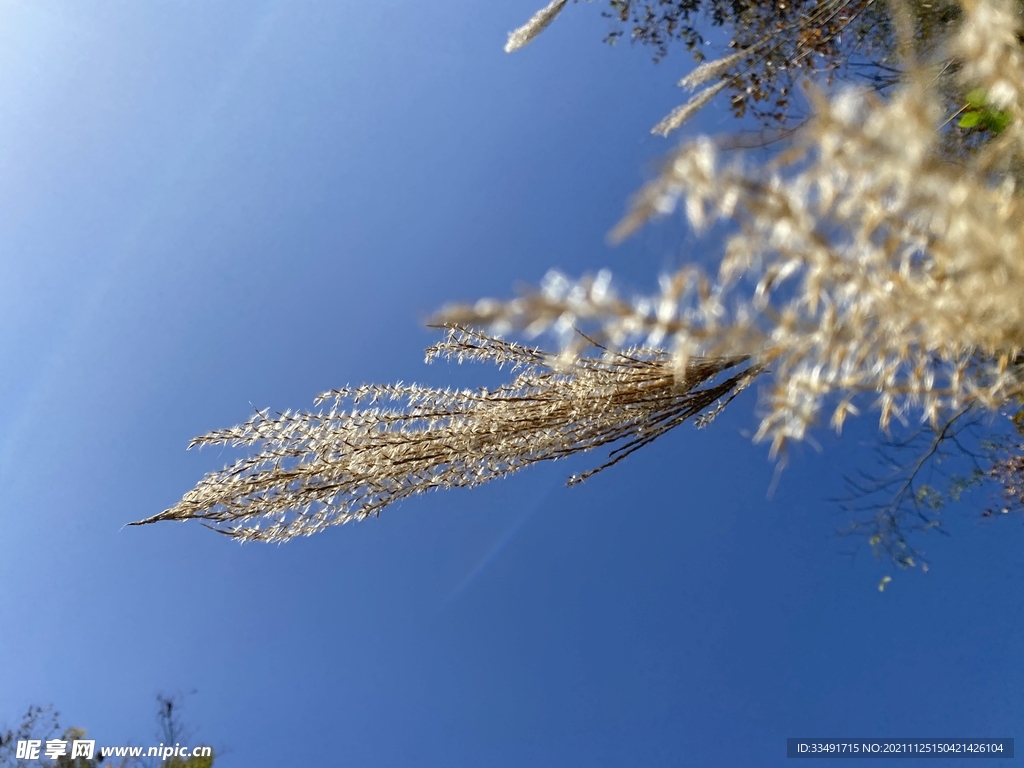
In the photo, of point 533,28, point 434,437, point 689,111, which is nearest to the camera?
point 434,437

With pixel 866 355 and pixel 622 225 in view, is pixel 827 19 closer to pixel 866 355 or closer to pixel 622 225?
pixel 866 355

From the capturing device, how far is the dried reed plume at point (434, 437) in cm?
181

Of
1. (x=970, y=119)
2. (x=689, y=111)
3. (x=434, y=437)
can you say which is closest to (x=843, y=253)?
(x=434, y=437)

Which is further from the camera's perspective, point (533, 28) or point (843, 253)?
point (533, 28)

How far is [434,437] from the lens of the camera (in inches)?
72.6

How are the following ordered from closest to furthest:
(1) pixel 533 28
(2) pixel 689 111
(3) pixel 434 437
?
1. (3) pixel 434 437
2. (2) pixel 689 111
3. (1) pixel 533 28

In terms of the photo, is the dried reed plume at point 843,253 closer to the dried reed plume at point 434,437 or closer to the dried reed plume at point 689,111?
the dried reed plume at point 434,437

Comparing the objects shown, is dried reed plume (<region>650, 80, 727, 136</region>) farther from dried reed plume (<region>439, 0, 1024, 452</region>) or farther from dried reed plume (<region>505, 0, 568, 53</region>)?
dried reed plume (<region>439, 0, 1024, 452</region>)

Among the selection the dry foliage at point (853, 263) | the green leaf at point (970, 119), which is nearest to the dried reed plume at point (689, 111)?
the green leaf at point (970, 119)

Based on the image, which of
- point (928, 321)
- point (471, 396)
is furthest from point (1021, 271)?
point (471, 396)

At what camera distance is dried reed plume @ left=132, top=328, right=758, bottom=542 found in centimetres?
181

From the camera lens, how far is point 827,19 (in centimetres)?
338

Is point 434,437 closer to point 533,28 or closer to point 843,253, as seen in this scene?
point 843,253

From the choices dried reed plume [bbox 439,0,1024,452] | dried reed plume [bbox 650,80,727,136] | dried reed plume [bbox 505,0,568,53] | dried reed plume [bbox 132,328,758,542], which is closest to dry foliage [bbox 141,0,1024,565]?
dried reed plume [bbox 439,0,1024,452]
